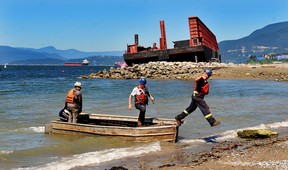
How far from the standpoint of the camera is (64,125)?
12102 mm

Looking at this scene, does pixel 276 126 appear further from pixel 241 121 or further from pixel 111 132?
pixel 111 132

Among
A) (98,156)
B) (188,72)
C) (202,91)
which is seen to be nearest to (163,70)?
(188,72)

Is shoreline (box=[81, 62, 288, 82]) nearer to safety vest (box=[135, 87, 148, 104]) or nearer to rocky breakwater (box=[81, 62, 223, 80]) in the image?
rocky breakwater (box=[81, 62, 223, 80])

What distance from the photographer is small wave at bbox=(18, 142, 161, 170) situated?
8648mm

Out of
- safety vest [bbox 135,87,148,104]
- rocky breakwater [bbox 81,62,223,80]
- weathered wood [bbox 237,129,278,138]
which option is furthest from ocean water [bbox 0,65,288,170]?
rocky breakwater [bbox 81,62,223,80]

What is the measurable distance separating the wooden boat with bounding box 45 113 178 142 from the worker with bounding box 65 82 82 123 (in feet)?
1.45

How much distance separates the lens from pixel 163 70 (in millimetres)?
47031

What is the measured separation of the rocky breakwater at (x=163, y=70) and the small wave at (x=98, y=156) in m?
32.5

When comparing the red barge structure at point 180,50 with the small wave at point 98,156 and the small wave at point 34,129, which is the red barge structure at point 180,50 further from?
the small wave at point 98,156

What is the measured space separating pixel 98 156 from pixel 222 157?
2.95 metres

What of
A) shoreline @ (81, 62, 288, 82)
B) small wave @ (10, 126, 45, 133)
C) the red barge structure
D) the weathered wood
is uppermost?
the red barge structure

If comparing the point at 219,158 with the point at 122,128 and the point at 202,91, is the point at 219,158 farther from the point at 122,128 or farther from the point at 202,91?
the point at 122,128

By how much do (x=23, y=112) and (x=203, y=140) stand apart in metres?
10.7

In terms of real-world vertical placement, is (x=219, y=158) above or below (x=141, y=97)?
below
